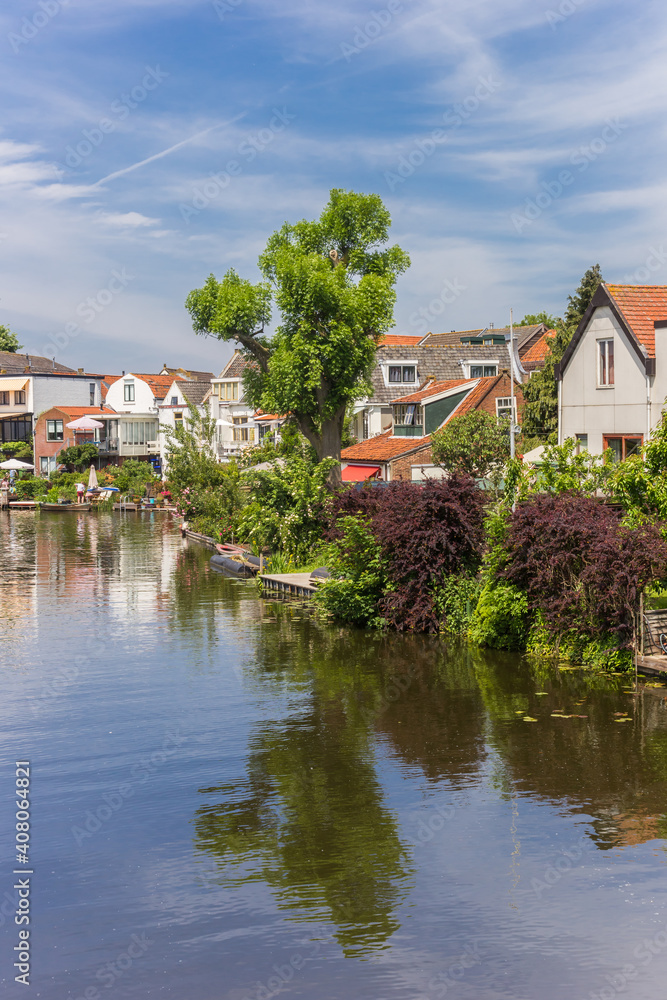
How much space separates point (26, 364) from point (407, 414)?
73.7 m

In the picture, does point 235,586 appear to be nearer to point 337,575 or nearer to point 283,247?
point 337,575

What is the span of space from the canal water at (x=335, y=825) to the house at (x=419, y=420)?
98.7 feet

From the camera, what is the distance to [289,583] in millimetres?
34531

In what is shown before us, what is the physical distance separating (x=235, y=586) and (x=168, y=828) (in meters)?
24.8

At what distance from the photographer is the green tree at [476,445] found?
4731cm

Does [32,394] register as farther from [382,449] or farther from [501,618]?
[501,618]

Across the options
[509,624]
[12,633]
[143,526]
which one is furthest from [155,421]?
[509,624]

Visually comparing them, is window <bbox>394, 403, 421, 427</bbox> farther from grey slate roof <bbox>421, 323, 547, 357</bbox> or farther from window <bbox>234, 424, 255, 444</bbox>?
window <bbox>234, 424, 255, 444</bbox>

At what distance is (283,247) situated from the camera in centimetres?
4338

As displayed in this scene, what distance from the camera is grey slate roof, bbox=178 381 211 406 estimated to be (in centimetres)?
10494

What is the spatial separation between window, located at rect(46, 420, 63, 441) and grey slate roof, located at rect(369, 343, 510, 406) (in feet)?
151

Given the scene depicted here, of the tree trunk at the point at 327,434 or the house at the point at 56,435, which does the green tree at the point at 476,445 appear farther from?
the house at the point at 56,435

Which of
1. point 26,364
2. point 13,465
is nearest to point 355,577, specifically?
point 13,465

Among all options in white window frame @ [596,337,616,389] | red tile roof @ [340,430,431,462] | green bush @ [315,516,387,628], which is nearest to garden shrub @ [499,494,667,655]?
green bush @ [315,516,387,628]
